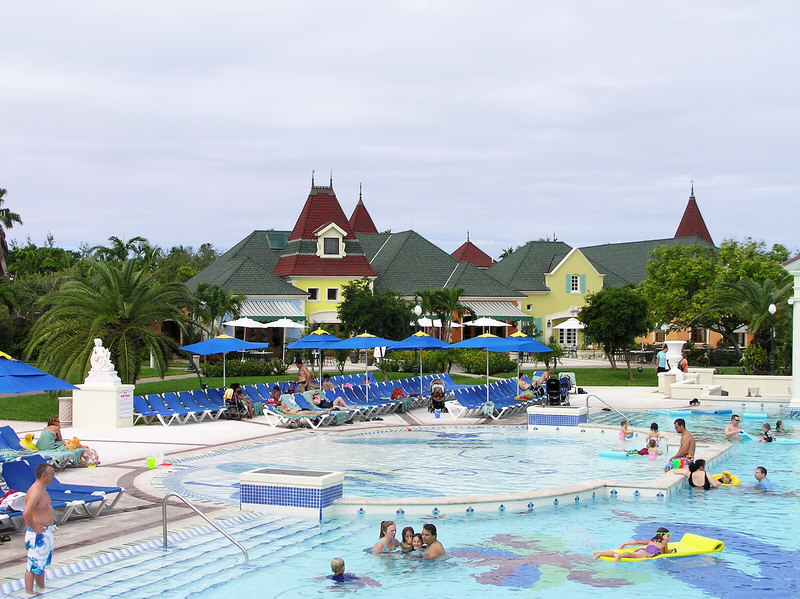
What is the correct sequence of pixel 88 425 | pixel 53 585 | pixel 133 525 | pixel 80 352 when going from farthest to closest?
pixel 80 352 → pixel 88 425 → pixel 133 525 → pixel 53 585

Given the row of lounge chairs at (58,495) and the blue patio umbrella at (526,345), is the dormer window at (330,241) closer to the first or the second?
the blue patio umbrella at (526,345)

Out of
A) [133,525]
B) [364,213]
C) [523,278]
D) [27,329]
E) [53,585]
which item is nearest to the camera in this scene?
[53,585]

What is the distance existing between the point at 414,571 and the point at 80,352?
55.7ft

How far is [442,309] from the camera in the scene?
157ft

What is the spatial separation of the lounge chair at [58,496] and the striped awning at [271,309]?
126 ft

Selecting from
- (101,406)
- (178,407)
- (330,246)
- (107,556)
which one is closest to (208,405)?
(178,407)

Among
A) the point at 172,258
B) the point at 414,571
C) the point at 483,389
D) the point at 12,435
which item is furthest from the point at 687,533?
the point at 172,258

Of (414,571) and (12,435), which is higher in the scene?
(12,435)

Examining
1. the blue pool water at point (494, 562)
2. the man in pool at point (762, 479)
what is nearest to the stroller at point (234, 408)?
the blue pool water at point (494, 562)

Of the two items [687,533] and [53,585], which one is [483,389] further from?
[53,585]

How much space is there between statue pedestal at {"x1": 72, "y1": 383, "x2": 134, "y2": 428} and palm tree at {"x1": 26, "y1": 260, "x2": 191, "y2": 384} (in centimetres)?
311

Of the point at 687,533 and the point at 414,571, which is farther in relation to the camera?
the point at 687,533

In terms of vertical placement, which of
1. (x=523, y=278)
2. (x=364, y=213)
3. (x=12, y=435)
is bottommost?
(x=12, y=435)

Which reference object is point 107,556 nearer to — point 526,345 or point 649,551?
point 649,551
